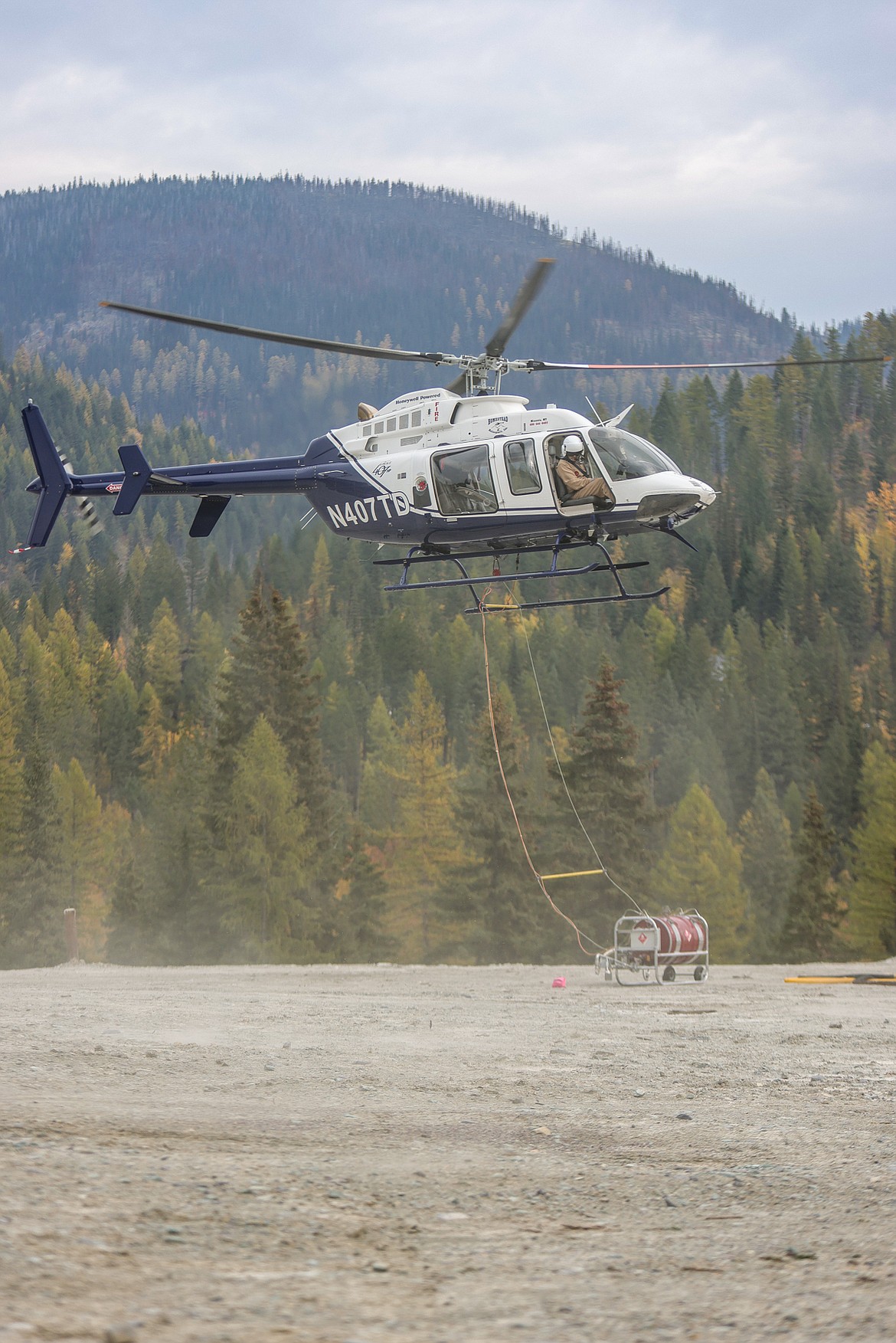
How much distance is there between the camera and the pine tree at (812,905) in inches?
2299

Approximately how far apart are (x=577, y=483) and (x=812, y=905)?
4379cm

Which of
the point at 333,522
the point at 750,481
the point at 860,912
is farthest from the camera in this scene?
the point at 750,481

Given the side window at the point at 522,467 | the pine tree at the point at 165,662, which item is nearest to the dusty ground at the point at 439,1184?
the side window at the point at 522,467

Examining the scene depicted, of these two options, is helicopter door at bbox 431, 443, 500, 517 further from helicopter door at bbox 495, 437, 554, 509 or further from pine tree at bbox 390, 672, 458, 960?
pine tree at bbox 390, 672, 458, 960

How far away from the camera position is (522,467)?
1984 cm

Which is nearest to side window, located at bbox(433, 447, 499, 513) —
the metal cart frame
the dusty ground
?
the dusty ground

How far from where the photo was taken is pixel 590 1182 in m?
7.77

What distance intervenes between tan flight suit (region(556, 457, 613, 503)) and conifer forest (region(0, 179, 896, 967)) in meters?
21.8

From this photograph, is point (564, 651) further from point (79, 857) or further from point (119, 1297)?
point (119, 1297)

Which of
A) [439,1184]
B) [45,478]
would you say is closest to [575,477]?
[45,478]

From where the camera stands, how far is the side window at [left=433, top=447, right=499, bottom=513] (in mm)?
20203

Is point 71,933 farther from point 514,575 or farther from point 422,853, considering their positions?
point 422,853

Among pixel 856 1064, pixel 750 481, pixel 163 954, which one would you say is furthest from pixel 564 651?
pixel 856 1064

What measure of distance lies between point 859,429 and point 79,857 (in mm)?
116055
